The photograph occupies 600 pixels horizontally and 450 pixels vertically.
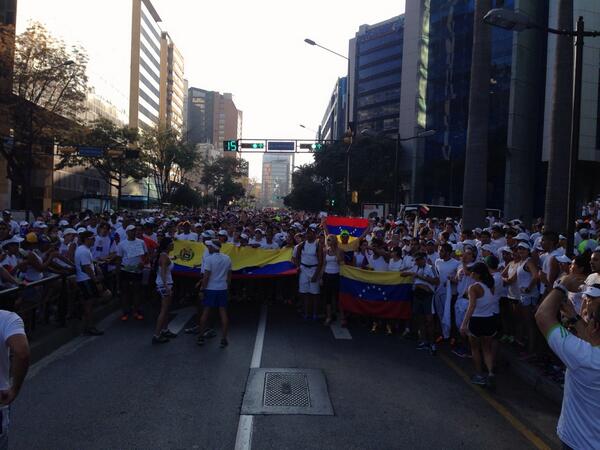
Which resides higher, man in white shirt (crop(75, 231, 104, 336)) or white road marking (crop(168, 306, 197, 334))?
man in white shirt (crop(75, 231, 104, 336))

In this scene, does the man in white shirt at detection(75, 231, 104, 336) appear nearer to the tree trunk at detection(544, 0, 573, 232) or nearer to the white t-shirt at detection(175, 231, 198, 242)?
the white t-shirt at detection(175, 231, 198, 242)

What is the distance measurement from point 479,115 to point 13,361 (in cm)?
1479

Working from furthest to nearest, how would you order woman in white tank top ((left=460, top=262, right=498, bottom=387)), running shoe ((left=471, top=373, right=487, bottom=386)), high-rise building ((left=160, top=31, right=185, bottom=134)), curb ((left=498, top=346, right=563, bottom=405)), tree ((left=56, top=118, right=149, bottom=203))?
high-rise building ((left=160, top=31, right=185, bottom=134)) < tree ((left=56, top=118, right=149, bottom=203)) < running shoe ((left=471, top=373, right=487, bottom=386)) < woman in white tank top ((left=460, top=262, right=498, bottom=387)) < curb ((left=498, top=346, right=563, bottom=405))

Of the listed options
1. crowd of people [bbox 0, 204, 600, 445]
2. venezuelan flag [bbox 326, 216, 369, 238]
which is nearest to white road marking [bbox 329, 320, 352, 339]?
crowd of people [bbox 0, 204, 600, 445]

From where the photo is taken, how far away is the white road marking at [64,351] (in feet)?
22.9

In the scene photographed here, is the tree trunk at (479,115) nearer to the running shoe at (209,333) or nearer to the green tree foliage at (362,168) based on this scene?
the running shoe at (209,333)

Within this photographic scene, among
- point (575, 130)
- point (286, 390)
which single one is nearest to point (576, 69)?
point (575, 130)

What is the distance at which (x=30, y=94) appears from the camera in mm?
29547

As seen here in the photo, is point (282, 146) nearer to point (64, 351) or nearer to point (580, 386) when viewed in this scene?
point (64, 351)

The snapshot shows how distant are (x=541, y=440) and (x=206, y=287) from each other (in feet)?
17.4

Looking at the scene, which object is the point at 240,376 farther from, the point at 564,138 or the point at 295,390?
the point at 564,138

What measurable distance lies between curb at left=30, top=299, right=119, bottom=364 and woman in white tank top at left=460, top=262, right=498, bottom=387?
5.87m

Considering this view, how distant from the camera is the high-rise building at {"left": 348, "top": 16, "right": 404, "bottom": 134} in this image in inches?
3543

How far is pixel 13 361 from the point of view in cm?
311
